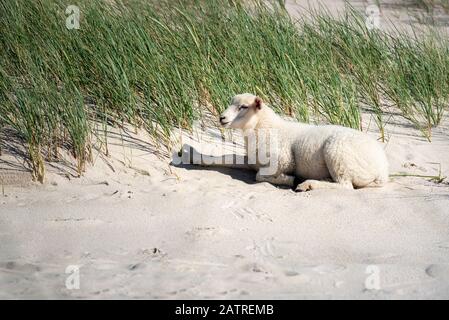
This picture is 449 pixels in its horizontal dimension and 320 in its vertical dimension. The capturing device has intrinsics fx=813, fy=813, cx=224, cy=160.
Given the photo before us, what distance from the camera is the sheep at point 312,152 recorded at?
6.55 metres

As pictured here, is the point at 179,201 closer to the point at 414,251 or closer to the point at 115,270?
the point at 115,270

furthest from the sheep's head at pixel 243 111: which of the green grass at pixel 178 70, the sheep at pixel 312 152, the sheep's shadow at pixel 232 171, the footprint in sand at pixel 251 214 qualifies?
the footprint in sand at pixel 251 214

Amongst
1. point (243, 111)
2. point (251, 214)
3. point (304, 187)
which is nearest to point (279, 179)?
point (304, 187)

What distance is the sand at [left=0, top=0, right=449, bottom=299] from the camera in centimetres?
478

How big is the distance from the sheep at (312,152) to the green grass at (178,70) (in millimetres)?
825

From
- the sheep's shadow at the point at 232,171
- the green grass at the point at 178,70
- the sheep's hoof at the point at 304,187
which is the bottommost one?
the sheep's hoof at the point at 304,187

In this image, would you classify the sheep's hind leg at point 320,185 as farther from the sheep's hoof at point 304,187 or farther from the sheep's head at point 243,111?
the sheep's head at point 243,111

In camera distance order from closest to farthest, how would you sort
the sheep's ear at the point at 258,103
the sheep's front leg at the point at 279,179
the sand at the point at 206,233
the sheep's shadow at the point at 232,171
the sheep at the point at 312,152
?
1. the sand at the point at 206,233
2. the sheep at the point at 312,152
3. the sheep's front leg at the point at 279,179
4. the sheep's ear at the point at 258,103
5. the sheep's shadow at the point at 232,171

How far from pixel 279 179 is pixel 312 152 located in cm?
37

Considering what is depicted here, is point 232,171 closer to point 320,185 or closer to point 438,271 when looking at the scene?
point 320,185

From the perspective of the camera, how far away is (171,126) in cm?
754

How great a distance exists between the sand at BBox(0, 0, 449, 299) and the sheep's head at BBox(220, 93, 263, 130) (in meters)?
0.46

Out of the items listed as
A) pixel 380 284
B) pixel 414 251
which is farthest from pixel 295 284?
pixel 414 251

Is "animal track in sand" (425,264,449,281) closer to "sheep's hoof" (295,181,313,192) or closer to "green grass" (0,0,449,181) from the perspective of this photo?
"sheep's hoof" (295,181,313,192)
